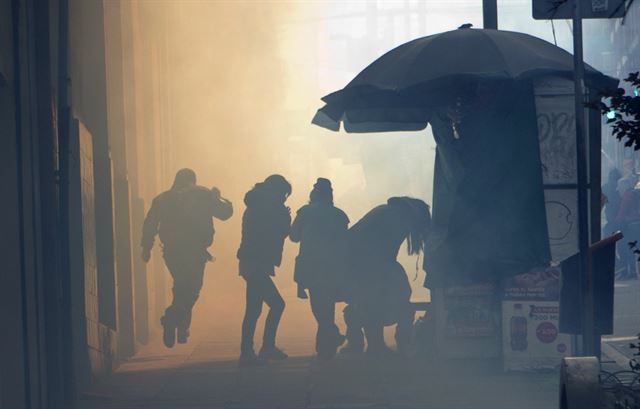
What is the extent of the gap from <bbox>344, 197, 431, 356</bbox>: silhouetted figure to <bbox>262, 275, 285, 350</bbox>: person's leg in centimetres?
72

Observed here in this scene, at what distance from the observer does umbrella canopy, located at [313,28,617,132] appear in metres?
11.8

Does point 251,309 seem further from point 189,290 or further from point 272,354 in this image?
point 189,290

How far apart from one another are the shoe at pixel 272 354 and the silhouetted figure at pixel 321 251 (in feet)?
1.19

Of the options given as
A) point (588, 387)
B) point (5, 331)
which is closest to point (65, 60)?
point (5, 331)

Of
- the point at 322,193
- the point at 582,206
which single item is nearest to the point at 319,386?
Result: the point at 322,193

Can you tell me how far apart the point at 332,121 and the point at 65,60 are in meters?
3.87

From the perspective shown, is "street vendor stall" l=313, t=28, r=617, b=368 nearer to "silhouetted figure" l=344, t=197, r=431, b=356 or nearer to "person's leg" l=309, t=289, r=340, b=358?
"silhouetted figure" l=344, t=197, r=431, b=356

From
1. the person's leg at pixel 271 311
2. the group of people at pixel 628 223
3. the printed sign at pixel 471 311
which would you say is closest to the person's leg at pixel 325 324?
the person's leg at pixel 271 311

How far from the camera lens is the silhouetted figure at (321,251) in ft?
45.5

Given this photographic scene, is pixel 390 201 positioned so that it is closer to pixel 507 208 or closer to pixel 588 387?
pixel 507 208

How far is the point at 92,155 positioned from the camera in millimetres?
13352

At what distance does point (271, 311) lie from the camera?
14031mm

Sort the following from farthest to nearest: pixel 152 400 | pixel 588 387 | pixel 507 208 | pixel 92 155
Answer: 1. pixel 92 155
2. pixel 507 208
3. pixel 152 400
4. pixel 588 387

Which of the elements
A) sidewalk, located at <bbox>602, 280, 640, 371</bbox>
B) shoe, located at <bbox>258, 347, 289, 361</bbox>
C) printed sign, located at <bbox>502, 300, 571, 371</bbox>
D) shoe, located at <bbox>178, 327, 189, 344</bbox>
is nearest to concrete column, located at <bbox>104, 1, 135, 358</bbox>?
shoe, located at <bbox>178, 327, 189, 344</bbox>
